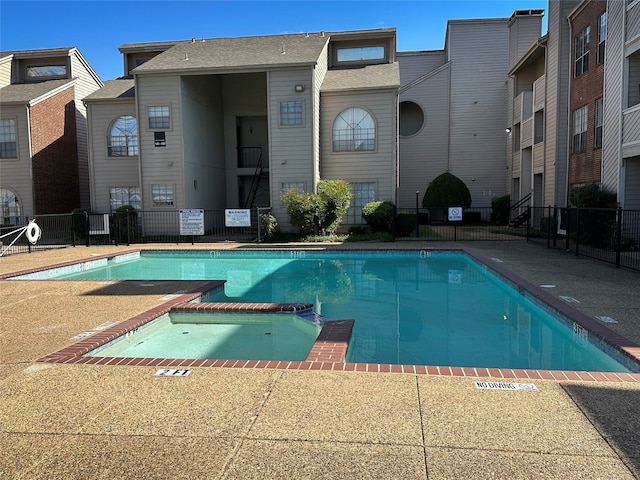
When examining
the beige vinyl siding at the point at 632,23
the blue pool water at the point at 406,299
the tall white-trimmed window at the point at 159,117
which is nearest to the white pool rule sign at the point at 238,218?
the blue pool water at the point at 406,299

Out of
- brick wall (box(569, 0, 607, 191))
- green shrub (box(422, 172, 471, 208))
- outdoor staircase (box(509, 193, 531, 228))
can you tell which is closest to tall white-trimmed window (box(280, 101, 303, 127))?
green shrub (box(422, 172, 471, 208))

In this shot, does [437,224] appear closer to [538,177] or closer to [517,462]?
[538,177]

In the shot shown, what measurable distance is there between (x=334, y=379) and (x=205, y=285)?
5935mm

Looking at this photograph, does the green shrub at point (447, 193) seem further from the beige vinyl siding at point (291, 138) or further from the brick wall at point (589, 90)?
the beige vinyl siding at point (291, 138)

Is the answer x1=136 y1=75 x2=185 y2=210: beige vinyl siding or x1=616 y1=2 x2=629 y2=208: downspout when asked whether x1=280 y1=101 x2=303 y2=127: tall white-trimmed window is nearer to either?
x1=136 y1=75 x2=185 y2=210: beige vinyl siding

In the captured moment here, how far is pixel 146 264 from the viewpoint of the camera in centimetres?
1548

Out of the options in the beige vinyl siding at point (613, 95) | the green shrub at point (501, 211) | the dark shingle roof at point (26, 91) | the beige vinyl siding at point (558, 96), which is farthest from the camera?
the green shrub at point (501, 211)

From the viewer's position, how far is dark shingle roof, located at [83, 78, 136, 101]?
20875 mm

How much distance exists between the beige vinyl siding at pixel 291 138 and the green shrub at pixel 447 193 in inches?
337

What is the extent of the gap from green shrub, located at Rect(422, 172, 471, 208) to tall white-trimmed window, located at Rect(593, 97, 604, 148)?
28.9 ft

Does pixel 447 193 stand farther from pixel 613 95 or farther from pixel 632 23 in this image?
pixel 632 23

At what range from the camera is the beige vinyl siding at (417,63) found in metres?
29.2

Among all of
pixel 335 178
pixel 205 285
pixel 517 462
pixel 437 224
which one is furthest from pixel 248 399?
pixel 437 224

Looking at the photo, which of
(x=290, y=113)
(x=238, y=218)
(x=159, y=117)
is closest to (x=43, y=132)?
(x=159, y=117)
